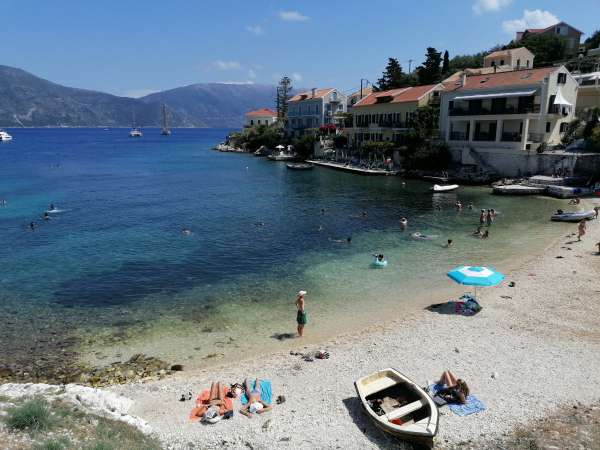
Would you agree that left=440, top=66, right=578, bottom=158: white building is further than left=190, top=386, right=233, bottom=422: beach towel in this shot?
Yes

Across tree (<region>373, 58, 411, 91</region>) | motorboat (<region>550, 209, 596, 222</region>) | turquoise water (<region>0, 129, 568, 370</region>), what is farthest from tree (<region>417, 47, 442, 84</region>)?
motorboat (<region>550, 209, 596, 222</region>)

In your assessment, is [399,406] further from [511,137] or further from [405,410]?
[511,137]

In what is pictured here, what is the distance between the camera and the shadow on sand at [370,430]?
436 inches

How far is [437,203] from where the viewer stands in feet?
157

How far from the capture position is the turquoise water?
19.5 metres

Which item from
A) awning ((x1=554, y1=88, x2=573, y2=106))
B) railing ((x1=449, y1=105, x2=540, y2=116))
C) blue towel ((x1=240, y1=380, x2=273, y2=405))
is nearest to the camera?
blue towel ((x1=240, y1=380, x2=273, y2=405))

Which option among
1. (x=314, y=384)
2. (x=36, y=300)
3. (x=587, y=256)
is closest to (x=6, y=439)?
(x=314, y=384)

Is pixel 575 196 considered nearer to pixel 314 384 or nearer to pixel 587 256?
pixel 587 256

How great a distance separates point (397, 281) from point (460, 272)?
5.05 meters

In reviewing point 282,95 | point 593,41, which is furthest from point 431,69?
point 282,95

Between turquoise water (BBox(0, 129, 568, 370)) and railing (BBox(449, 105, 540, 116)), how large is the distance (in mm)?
11242

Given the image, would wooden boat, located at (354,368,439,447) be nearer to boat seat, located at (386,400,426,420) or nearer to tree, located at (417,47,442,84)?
boat seat, located at (386,400,426,420)

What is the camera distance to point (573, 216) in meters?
36.6

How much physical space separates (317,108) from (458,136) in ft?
159
